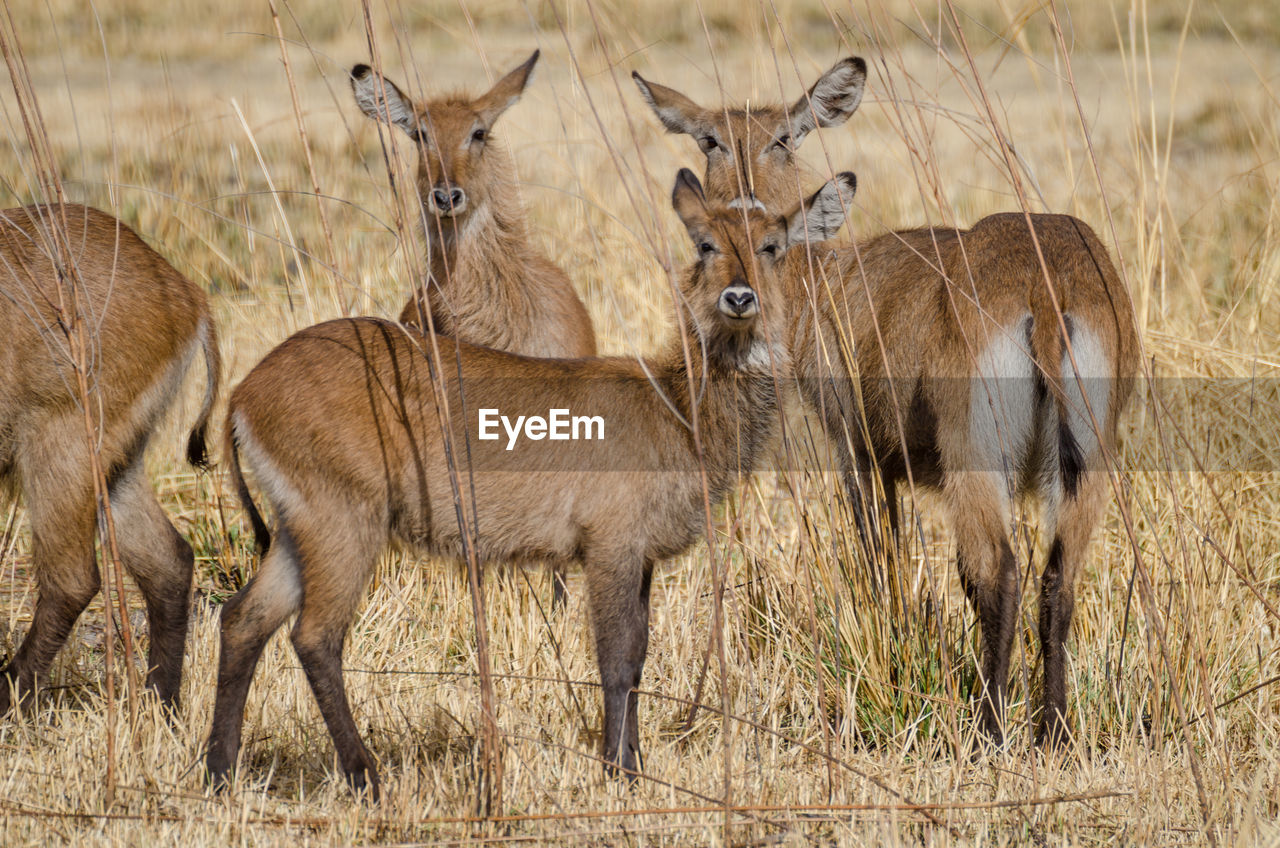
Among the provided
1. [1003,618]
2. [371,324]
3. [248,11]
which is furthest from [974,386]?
[248,11]

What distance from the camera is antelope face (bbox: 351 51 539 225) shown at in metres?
4.66

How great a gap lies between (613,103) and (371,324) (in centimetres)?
766

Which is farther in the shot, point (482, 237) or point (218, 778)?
point (482, 237)

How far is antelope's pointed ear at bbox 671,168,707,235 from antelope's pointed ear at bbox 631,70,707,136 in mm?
1460

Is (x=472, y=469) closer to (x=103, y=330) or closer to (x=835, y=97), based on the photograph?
(x=103, y=330)

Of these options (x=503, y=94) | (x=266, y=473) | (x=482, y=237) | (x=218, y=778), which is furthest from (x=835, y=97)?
(x=218, y=778)

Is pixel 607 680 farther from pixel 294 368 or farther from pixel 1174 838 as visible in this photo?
pixel 1174 838

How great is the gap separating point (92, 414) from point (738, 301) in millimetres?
1819

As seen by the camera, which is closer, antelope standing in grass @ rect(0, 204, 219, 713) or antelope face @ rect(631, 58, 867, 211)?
antelope standing in grass @ rect(0, 204, 219, 713)

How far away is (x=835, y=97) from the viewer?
508 centimetres

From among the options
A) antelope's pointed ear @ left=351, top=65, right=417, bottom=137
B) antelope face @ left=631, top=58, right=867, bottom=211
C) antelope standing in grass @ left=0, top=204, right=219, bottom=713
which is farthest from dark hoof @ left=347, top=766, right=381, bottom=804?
antelope face @ left=631, top=58, right=867, bottom=211

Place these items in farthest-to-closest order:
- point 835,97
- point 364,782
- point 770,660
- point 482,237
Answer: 1. point 835,97
2. point 482,237
3. point 770,660
4. point 364,782

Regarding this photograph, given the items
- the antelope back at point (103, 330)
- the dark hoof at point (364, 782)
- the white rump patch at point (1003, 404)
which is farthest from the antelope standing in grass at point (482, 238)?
the white rump patch at point (1003, 404)

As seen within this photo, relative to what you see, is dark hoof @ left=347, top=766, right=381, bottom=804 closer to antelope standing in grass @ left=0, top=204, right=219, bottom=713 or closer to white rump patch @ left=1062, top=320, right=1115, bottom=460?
antelope standing in grass @ left=0, top=204, right=219, bottom=713
